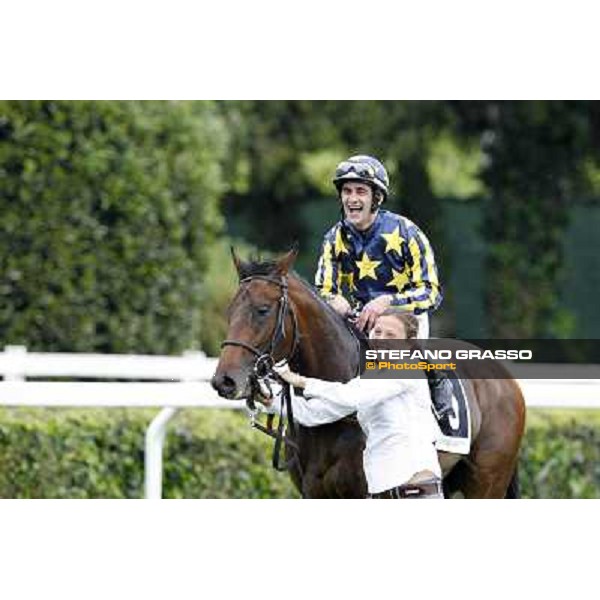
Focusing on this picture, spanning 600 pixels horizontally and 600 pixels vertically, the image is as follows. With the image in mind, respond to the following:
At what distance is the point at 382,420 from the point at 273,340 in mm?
469

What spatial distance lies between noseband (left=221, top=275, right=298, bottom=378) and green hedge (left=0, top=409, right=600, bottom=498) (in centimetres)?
204

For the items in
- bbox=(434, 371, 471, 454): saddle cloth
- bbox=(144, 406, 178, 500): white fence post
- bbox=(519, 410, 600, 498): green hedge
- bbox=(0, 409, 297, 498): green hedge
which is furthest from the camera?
bbox=(519, 410, 600, 498): green hedge

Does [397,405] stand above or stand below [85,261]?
below

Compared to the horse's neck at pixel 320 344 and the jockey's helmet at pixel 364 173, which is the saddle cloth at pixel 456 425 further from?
the jockey's helmet at pixel 364 173

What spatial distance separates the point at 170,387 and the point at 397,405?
153cm

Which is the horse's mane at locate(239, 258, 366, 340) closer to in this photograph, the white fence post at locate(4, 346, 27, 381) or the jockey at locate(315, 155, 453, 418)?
the jockey at locate(315, 155, 453, 418)

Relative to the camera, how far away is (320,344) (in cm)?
526

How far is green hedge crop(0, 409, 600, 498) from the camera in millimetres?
6871

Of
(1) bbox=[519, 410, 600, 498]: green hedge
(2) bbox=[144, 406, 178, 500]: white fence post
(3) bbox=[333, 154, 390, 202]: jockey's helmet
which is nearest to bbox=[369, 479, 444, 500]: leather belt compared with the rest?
(3) bbox=[333, 154, 390, 202]: jockey's helmet

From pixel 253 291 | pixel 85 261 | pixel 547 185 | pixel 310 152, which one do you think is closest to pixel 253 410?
pixel 253 291

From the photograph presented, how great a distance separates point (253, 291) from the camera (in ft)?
16.5

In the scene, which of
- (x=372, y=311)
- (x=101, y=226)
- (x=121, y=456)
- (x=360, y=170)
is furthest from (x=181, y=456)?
(x=360, y=170)

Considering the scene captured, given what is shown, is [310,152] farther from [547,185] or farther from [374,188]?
[374,188]

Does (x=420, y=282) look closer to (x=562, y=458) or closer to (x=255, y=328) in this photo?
(x=255, y=328)
